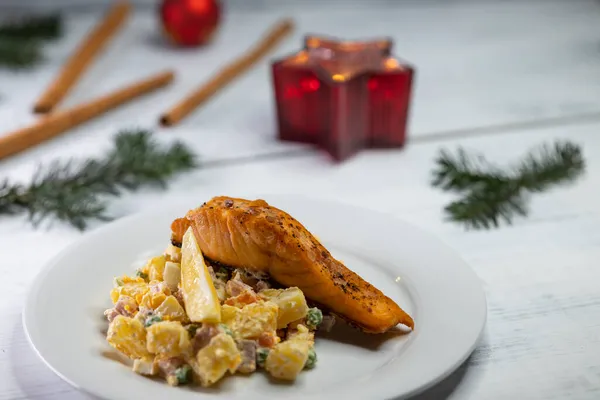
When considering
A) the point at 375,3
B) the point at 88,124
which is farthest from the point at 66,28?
the point at 375,3

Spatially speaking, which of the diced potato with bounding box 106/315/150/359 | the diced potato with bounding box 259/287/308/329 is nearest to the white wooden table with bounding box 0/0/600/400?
the diced potato with bounding box 106/315/150/359

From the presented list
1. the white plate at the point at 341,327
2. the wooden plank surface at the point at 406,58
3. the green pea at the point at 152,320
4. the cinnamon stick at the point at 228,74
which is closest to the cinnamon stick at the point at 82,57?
the wooden plank surface at the point at 406,58

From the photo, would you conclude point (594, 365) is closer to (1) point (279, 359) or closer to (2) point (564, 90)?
(1) point (279, 359)

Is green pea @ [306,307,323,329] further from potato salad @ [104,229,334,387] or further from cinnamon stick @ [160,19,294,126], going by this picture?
cinnamon stick @ [160,19,294,126]

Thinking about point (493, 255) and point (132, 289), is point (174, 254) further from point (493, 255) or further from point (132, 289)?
point (493, 255)

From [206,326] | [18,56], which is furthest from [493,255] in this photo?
[18,56]
